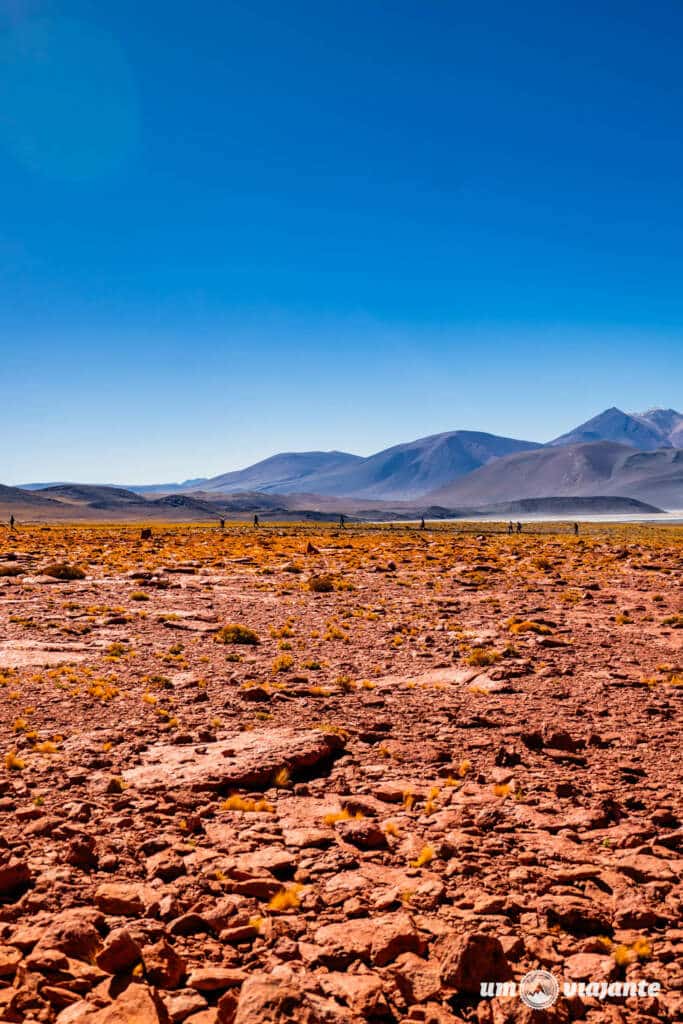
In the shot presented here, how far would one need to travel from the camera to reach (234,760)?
32.6 feet

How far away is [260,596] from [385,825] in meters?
18.9

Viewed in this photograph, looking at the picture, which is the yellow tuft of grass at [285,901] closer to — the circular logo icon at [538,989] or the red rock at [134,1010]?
the red rock at [134,1010]

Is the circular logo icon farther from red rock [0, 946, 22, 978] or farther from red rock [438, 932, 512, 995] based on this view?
red rock [0, 946, 22, 978]

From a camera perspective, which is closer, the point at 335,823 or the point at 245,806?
the point at 335,823

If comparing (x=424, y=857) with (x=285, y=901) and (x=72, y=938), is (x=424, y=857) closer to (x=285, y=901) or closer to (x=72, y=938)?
(x=285, y=901)

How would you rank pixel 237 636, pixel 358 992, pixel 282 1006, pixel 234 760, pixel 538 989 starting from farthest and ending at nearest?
pixel 237 636 < pixel 234 760 < pixel 538 989 < pixel 358 992 < pixel 282 1006

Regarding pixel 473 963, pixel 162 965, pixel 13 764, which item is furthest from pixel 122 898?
pixel 13 764

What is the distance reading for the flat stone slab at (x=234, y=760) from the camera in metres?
9.20

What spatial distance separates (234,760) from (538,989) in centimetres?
552

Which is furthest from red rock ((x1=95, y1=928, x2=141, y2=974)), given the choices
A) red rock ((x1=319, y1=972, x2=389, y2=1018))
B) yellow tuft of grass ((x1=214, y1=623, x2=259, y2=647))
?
yellow tuft of grass ((x1=214, y1=623, x2=259, y2=647))

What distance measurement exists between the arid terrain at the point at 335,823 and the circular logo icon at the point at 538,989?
0.10 m

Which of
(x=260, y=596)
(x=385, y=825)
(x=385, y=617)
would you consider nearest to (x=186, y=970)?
(x=385, y=825)

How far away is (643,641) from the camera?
59.3ft

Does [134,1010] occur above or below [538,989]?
above
